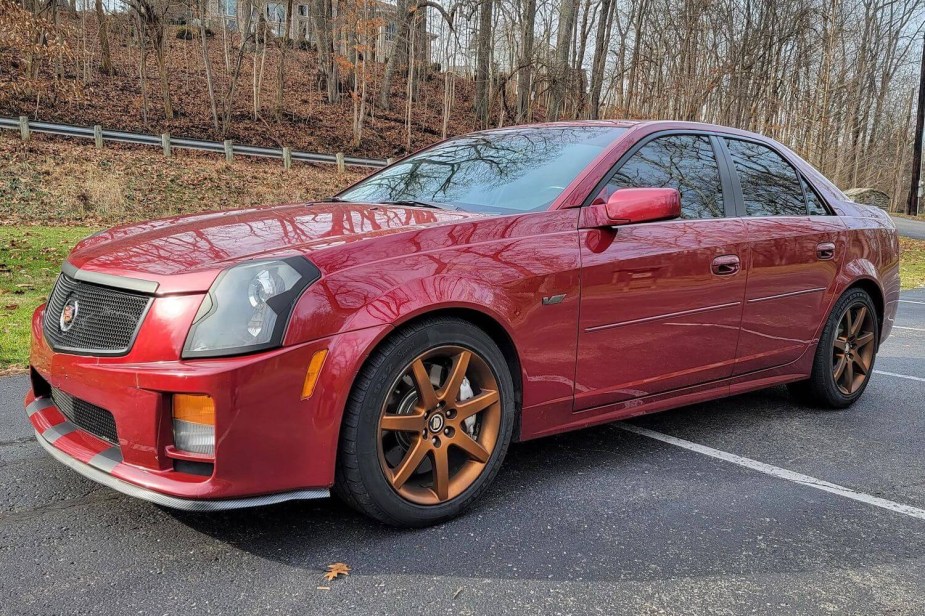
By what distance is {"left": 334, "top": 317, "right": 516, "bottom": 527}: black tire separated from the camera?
8.70ft

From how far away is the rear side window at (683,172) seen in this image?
3707 mm

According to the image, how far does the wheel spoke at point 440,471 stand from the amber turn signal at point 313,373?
23.7 inches

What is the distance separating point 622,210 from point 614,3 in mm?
27382

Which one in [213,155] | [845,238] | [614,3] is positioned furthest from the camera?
[614,3]

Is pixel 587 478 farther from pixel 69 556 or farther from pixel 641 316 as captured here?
pixel 69 556

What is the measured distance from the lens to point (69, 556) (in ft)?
8.48

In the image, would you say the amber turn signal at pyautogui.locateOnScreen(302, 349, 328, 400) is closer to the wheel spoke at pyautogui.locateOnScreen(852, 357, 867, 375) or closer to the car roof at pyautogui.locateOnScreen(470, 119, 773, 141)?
the car roof at pyautogui.locateOnScreen(470, 119, 773, 141)

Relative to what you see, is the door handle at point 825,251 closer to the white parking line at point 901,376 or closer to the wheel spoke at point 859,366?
the wheel spoke at point 859,366

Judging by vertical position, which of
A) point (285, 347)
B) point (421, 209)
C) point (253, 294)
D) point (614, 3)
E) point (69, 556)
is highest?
point (614, 3)

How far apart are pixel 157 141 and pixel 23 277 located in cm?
1517

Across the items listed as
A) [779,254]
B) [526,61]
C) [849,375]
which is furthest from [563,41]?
[779,254]

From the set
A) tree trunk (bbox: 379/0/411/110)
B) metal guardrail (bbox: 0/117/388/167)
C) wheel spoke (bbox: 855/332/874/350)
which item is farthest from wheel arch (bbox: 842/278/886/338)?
tree trunk (bbox: 379/0/411/110)

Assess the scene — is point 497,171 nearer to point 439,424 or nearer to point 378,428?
point 439,424

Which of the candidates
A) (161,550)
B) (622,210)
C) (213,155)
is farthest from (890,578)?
(213,155)
